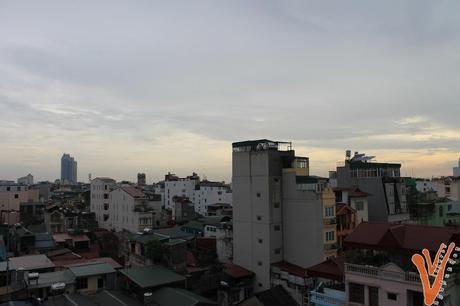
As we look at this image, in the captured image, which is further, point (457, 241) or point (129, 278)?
point (129, 278)

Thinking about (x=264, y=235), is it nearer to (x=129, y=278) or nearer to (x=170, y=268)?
(x=170, y=268)

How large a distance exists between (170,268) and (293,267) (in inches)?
529

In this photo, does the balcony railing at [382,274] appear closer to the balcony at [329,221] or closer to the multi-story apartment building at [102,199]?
the balcony at [329,221]

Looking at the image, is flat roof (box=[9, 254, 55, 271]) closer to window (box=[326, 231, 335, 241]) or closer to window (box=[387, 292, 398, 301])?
window (box=[326, 231, 335, 241])

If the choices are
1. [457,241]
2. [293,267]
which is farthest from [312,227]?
[457,241]

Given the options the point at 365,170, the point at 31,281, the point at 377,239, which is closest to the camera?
the point at 377,239

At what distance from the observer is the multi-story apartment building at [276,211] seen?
4175 cm

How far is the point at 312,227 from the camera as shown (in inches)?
1652

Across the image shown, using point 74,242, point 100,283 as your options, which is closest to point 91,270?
point 100,283

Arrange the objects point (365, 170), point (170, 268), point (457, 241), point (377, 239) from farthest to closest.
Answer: point (365, 170) → point (170, 268) → point (377, 239) → point (457, 241)

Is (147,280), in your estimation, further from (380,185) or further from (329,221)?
(380,185)

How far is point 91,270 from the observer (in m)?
37.3

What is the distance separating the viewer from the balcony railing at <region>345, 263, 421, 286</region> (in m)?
23.2

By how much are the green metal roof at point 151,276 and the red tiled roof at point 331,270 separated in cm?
1240
